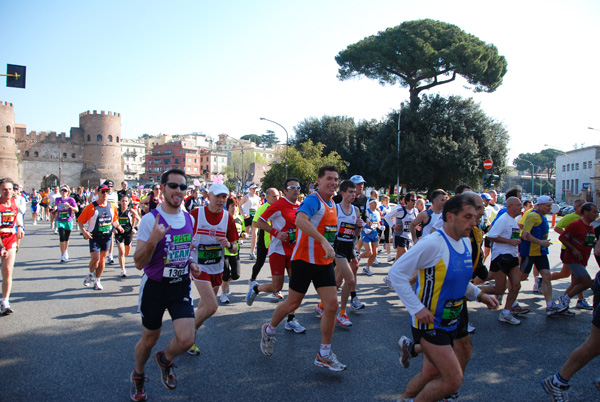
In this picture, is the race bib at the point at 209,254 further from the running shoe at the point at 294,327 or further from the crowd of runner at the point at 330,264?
the running shoe at the point at 294,327

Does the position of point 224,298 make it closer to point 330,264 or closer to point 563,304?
point 330,264

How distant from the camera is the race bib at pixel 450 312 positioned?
298cm

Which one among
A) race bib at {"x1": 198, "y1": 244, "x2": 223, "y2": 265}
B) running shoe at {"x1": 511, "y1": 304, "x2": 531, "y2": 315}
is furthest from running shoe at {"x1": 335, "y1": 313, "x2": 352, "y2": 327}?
running shoe at {"x1": 511, "y1": 304, "x2": 531, "y2": 315}

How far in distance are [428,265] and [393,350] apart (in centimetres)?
222

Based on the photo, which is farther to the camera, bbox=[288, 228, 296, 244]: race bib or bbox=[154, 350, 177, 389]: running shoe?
bbox=[288, 228, 296, 244]: race bib

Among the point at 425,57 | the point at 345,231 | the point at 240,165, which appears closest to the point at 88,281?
the point at 345,231

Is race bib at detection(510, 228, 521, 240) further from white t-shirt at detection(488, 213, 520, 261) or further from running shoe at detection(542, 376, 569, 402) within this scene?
running shoe at detection(542, 376, 569, 402)

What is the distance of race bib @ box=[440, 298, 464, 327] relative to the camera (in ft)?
9.78

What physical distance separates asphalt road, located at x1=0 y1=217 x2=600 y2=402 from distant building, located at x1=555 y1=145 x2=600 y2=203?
216 feet

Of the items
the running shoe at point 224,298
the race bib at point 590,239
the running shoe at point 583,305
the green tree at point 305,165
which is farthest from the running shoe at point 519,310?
the green tree at point 305,165

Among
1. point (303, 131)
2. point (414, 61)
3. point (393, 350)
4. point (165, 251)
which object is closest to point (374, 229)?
point (393, 350)

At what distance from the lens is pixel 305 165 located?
38031 mm

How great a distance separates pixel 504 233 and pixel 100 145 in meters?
93.8

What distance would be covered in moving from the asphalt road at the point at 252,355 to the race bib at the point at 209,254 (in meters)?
0.95
